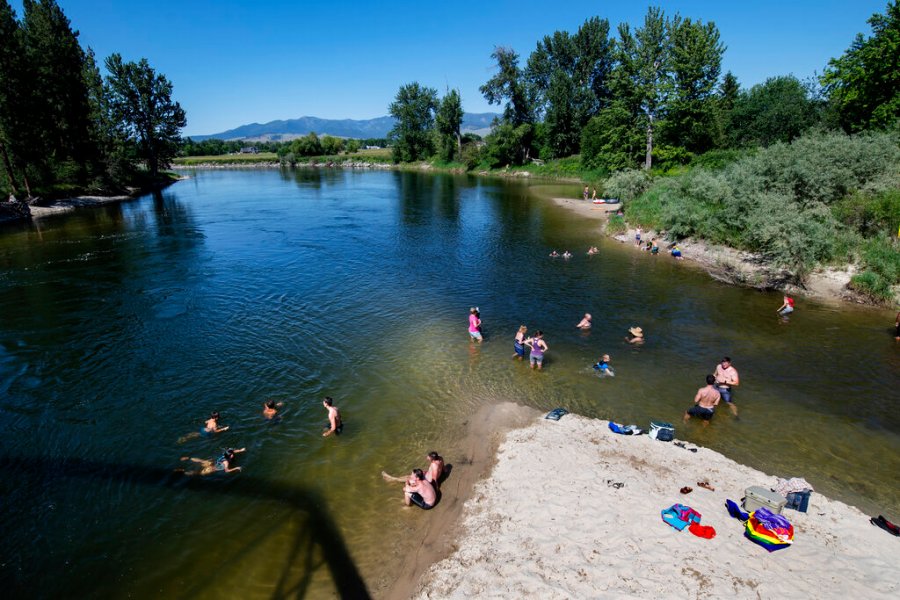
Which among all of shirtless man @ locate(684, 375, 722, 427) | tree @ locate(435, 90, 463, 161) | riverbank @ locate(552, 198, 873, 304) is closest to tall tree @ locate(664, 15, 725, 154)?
riverbank @ locate(552, 198, 873, 304)

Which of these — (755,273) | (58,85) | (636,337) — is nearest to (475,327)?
(636,337)

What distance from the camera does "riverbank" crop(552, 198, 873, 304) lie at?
88.1ft

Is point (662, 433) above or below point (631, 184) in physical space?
below

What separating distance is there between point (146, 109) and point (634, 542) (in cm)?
11571

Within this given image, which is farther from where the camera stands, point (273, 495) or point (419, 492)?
point (273, 495)

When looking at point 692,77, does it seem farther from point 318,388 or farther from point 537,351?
point 318,388

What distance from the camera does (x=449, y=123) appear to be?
126750 mm

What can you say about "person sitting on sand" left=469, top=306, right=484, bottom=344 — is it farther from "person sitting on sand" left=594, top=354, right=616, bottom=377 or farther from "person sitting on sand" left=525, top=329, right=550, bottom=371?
"person sitting on sand" left=594, top=354, right=616, bottom=377

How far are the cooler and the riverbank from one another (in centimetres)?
2232

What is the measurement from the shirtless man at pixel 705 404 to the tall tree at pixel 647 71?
51.8 m

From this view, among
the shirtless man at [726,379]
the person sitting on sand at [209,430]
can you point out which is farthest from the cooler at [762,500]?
the person sitting on sand at [209,430]

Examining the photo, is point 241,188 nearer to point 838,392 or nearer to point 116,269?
point 116,269

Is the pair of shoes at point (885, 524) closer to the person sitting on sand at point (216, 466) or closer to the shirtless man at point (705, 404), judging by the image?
the shirtless man at point (705, 404)

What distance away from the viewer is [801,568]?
916 cm
